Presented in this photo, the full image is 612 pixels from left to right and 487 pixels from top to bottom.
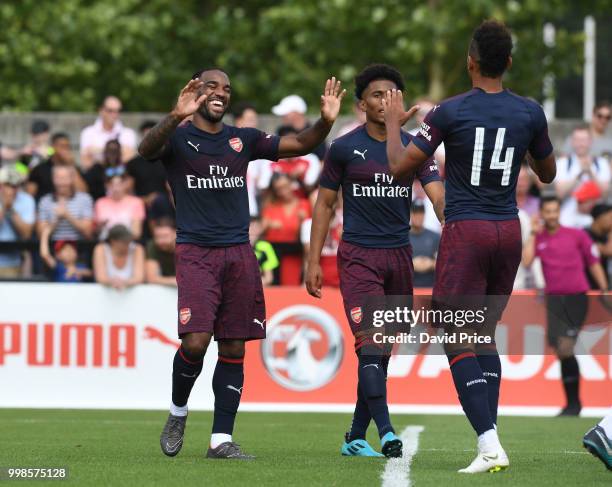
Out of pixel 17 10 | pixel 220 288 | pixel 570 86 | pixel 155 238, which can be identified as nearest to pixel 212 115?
pixel 220 288

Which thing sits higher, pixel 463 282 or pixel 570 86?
pixel 570 86

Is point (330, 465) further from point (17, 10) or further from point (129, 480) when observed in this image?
point (17, 10)

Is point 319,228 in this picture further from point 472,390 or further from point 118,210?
point 118,210

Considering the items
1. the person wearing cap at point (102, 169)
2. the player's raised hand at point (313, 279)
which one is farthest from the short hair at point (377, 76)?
the person wearing cap at point (102, 169)

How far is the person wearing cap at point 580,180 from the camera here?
54.9 feet

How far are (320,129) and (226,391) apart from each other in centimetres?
172

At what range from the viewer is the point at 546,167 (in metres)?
8.62

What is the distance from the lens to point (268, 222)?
53.4 ft

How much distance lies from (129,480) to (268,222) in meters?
8.27

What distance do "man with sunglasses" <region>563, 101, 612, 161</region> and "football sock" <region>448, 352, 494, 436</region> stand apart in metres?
9.58

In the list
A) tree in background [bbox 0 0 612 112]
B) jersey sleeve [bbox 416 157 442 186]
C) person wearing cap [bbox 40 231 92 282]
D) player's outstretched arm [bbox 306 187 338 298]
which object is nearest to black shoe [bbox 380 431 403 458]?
player's outstretched arm [bbox 306 187 338 298]

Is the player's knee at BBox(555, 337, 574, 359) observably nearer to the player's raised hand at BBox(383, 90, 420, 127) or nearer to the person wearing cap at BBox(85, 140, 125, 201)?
the person wearing cap at BBox(85, 140, 125, 201)

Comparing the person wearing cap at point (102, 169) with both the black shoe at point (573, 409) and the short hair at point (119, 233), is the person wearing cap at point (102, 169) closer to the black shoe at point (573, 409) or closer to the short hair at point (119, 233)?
the short hair at point (119, 233)

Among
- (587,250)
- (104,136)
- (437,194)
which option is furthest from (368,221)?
(104,136)
